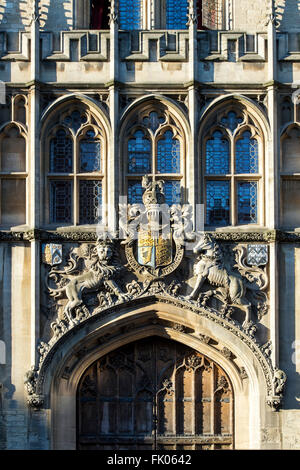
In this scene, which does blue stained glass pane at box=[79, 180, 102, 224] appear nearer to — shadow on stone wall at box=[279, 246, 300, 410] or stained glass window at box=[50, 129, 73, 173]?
stained glass window at box=[50, 129, 73, 173]

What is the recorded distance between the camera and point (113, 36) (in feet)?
86.2

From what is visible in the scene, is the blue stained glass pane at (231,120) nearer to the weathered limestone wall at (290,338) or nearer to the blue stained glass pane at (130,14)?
the weathered limestone wall at (290,338)

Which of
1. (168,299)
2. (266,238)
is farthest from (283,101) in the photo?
(168,299)

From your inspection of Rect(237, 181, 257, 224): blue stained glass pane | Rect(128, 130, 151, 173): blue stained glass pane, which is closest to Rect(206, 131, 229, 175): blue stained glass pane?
Rect(237, 181, 257, 224): blue stained glass pane

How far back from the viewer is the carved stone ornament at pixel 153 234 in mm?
25750

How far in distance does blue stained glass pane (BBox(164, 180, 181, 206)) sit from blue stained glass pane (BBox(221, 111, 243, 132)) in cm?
149

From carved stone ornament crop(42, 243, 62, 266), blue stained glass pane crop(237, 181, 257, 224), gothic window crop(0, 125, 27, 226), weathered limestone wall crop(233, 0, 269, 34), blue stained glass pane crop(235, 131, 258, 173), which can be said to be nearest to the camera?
carved stone ornament crop(42, 243, 62, 266)

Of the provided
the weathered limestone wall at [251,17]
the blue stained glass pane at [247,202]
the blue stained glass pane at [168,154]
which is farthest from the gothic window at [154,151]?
the weathered limestone wall at [251,17]

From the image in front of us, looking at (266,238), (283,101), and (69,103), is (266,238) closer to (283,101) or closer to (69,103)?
(283,101)

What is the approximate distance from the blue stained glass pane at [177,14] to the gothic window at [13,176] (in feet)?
13.9

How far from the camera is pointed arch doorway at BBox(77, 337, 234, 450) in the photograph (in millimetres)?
25984

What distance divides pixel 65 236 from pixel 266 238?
12.4ft

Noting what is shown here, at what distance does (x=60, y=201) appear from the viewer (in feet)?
86.1
